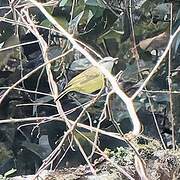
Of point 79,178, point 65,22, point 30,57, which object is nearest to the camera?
point 79,178

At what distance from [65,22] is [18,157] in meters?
0.47

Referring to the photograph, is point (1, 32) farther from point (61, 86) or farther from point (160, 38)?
point (160, 38)

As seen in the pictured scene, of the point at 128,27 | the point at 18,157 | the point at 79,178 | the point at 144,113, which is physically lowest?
the point at 18,157

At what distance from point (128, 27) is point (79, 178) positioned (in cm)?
80

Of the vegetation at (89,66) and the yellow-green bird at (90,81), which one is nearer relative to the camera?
the yellow-green bird at (90,81)

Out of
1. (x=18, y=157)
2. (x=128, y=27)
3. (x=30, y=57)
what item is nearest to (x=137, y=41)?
(x=128, y=27)

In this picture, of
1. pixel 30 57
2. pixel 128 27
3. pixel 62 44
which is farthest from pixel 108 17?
pixel 30 57

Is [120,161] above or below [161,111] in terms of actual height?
above

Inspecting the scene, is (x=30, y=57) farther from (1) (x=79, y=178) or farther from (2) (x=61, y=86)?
(1) (x=79, y=178)

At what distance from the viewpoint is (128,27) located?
5.51ft

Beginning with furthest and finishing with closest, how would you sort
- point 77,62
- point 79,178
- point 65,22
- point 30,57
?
point 30,57 → point 77,62 → point 65,22 → point 79,178

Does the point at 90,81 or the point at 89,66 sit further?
the point at 89,66

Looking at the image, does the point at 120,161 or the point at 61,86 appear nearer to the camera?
the point at 120,161

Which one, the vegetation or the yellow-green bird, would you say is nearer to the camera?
the yellow-green bird
